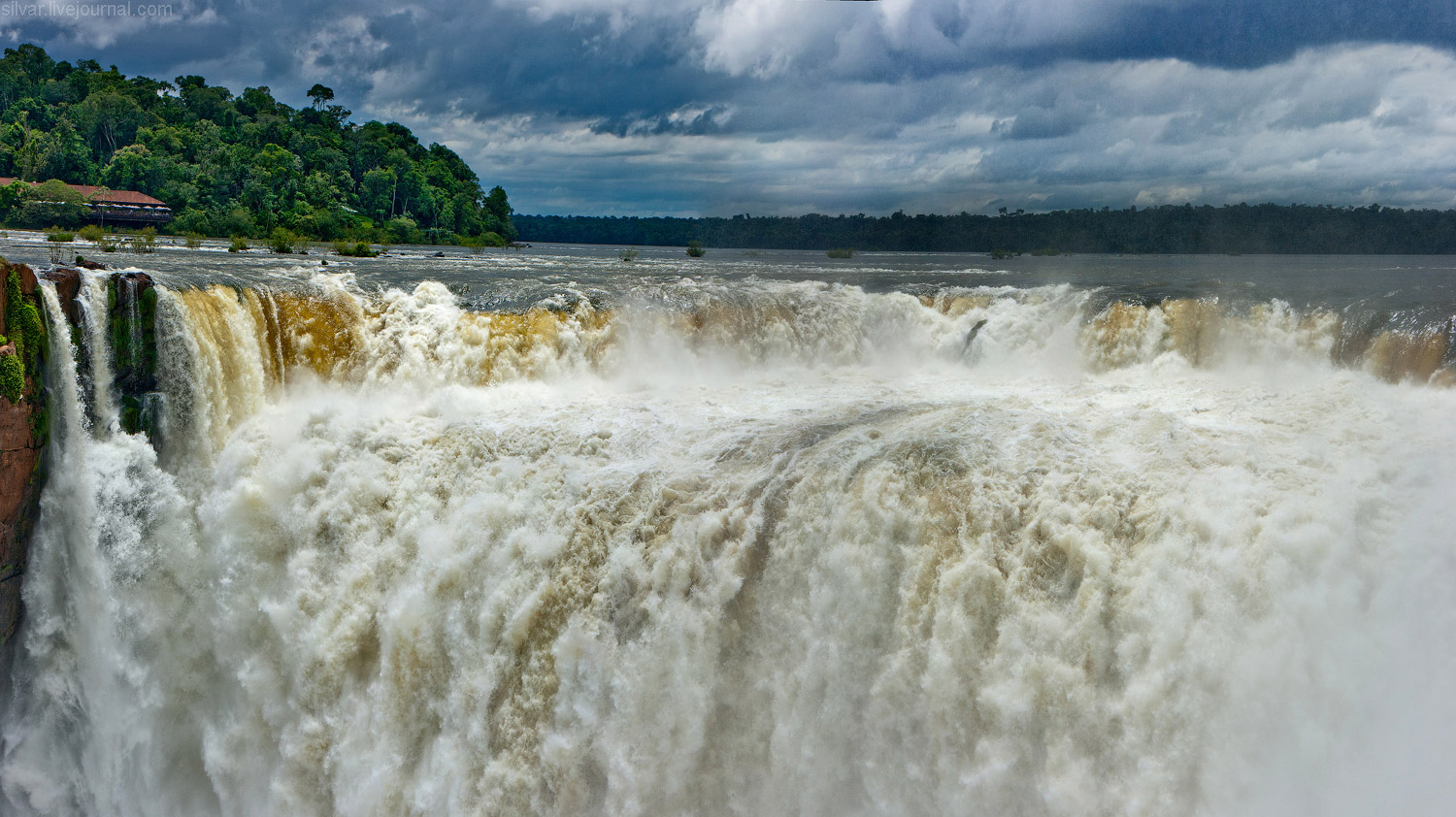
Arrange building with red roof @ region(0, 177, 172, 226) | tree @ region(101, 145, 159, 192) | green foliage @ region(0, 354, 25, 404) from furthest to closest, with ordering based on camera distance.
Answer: tree @ region(101, 145, 159, 192) < building with red roof @ region(0, 177, 172, 226) < green foliage @ region(0, 354, 25, 404)

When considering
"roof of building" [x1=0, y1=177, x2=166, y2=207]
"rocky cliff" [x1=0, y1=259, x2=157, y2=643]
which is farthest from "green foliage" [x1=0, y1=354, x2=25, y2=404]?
"roof of building" [x1=0, y1=177, x2=166, y2=207]

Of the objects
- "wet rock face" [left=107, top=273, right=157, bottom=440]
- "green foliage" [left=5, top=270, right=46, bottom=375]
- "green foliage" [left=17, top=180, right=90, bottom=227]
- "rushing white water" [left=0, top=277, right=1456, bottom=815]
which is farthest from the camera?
"green foliage" [left=17, top=180, right=90, bottom=227]

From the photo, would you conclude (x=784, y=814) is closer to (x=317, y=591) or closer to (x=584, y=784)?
(x=584, y=784)

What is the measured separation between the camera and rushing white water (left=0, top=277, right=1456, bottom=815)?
6.73m

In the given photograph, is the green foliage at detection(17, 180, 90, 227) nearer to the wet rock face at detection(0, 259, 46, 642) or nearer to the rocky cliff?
the rocky cliff

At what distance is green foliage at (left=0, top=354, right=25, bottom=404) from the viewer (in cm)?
862

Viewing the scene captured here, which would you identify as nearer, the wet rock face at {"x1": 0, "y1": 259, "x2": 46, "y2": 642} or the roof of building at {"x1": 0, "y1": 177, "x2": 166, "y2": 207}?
the wet rock face at {"x1": 0, "y1": 259, "x2": 46, "y2": 642}

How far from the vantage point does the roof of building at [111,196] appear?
42903 mm

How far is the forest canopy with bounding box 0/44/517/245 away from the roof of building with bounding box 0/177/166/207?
951mm

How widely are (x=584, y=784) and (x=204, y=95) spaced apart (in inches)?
2918

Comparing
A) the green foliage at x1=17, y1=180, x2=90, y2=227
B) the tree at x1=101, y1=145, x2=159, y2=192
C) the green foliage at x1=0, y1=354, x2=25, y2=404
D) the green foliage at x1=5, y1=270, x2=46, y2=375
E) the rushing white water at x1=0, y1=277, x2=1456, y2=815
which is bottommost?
the rushing white water at x1=0, y1=277, x2=1456, y2=815

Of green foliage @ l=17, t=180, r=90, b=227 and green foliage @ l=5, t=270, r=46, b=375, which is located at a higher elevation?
green foliage @ l=17, t=180, r=90, b=227

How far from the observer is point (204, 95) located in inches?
2579

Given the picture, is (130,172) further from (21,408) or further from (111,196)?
(21,408)
